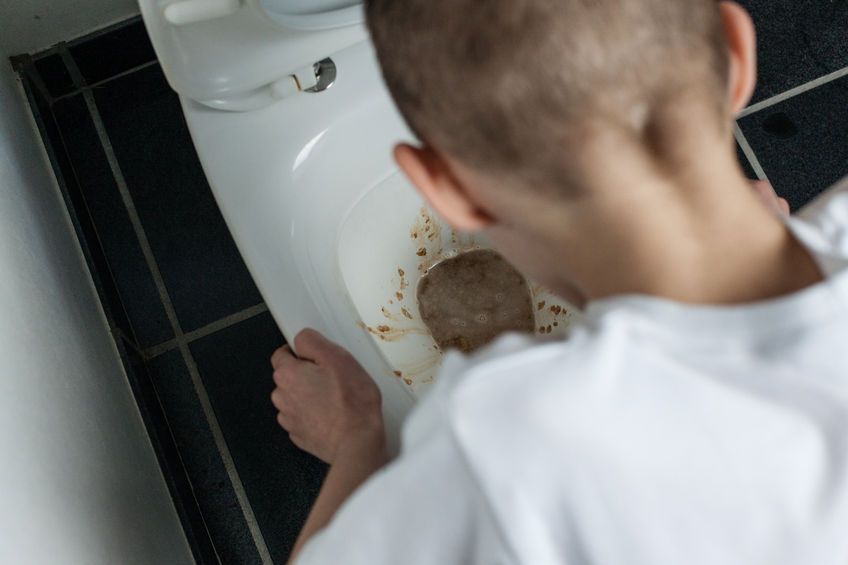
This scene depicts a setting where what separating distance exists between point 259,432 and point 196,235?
265 millimetres

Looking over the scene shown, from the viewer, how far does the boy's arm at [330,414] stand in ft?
2.09

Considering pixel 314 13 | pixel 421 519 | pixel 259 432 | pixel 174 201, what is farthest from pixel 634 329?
pixel 174 201

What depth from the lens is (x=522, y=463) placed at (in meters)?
0.42

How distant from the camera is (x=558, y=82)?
402 mm

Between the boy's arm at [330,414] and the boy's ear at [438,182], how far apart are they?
225 mm

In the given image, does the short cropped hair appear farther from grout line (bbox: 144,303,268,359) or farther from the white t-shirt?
grout line (bbox: 144,303,268,359)

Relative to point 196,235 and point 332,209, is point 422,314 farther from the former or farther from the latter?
point 196,235

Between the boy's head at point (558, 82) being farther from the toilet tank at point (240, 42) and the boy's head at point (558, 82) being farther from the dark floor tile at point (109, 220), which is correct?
the dark floor tile at point (109, 220)

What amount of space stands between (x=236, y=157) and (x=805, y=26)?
841 mm

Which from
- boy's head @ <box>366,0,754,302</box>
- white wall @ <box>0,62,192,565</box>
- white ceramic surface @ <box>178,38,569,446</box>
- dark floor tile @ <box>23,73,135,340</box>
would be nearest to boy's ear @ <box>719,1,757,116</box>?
boy's head @ <box>366,0,754,302</box>

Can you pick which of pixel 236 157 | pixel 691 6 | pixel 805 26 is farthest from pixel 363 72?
pixel 805 26

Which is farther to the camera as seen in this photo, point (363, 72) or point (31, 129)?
point (31, 129)

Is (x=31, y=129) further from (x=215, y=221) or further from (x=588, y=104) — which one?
(x=588, y=104)

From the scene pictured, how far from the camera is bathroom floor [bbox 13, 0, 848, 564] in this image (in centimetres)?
106
